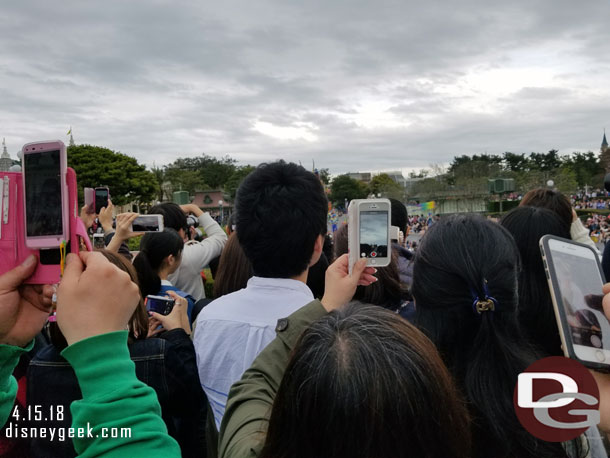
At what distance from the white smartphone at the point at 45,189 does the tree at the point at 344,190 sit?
84493 millimetres

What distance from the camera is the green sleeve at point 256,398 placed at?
46.9 inches

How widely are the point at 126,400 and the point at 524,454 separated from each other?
1205mm

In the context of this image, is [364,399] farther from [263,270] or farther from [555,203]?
[555,203]

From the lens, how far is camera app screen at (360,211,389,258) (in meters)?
2.14

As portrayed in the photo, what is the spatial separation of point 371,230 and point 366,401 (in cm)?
124

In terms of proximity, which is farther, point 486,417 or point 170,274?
point 170,274

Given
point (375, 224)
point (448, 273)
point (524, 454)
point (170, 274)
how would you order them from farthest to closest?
1. point (170, 274)
2. point (375, 224)
3. point (448, 273)
4. point (524, 454)

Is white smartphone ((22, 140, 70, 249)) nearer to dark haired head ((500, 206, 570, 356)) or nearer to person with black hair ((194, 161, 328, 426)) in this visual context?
person with black hair ((194, 161, 328, 426))

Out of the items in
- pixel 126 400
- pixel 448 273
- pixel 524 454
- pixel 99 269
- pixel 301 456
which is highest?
pixel 99 269

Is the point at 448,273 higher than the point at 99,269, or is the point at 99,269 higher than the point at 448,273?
the point at 99,269

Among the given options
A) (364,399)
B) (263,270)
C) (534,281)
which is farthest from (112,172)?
(364,399)

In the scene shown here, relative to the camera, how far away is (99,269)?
1.04 m

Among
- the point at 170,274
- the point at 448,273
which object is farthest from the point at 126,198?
the point at 448,273

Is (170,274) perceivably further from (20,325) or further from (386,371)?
(386,371)
